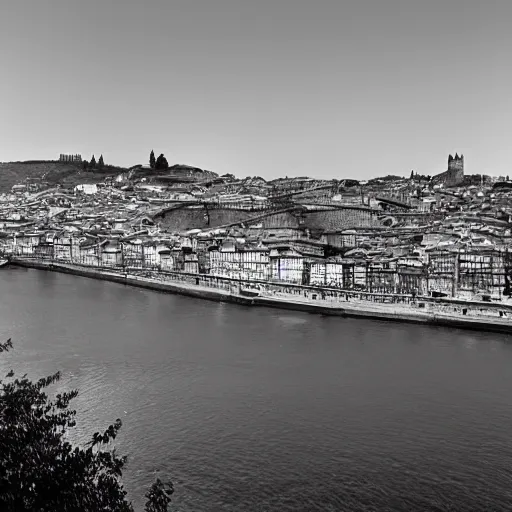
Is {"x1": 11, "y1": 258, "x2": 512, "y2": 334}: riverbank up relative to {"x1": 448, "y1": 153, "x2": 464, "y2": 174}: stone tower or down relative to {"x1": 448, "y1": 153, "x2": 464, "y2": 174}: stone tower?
down

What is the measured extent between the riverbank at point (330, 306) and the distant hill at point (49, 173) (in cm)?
4306

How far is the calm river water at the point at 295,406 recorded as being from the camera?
5.13 meters

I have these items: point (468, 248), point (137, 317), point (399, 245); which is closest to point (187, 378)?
point (137, 317)

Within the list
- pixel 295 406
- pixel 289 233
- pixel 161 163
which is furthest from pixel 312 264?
pixel 161 163

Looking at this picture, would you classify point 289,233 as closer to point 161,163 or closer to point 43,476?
point 43,476

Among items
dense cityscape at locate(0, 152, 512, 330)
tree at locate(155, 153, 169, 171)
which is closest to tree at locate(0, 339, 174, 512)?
dense cityscape at locate(0, 152, 512, 330)

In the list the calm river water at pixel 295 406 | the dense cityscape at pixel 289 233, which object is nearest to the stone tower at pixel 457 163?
the dense cityscape at pixel 289 233

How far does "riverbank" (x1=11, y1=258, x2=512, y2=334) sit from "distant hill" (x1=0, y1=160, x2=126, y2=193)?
43.1 metres

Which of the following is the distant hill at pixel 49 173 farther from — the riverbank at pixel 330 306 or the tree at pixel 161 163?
the riverbank at pixel 330 306

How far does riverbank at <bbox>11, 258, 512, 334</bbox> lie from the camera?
12445mm

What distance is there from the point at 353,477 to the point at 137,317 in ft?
33.2

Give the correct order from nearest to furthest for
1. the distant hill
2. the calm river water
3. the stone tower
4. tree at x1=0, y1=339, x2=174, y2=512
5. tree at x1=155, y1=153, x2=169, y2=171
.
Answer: tree at x1=0, y1=339, x2=174, y2=512 < the calm river water < the stone tower < tree at x1=155, y1=153, x2=169, y2=171 < the distant hill

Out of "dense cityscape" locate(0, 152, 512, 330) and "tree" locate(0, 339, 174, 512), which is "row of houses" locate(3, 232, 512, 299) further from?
"tree" locate(0, 339, 174, 512)

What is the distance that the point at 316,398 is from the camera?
7609mm
